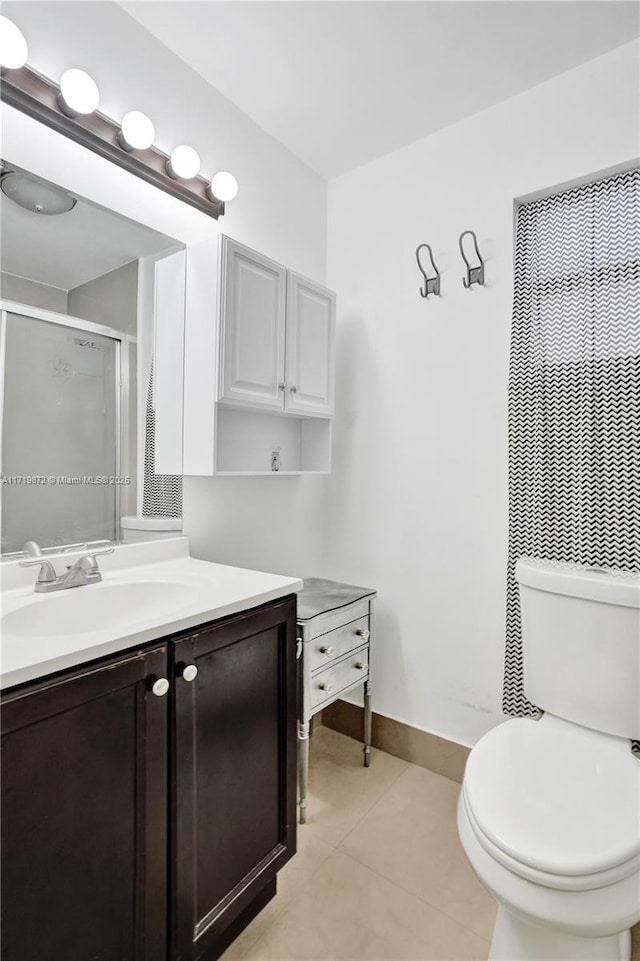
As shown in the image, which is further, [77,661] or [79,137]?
[79,137]

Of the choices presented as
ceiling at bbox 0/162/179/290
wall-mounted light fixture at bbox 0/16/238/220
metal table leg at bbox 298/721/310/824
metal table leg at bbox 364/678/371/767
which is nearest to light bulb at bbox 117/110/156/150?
wall-mounted light fixture at bbox 0/16/238/220

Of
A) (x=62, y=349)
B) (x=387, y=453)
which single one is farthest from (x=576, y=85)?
(x=62, y=349)

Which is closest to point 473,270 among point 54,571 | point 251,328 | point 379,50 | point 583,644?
point 379,50

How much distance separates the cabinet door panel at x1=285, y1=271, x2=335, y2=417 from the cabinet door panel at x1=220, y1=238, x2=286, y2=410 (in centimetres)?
5

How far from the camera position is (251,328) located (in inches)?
64.6

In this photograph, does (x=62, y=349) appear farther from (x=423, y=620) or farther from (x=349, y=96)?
(x=423, y=620)

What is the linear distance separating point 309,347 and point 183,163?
720 millimetres

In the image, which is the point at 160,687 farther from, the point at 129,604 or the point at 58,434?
the point at 58,434

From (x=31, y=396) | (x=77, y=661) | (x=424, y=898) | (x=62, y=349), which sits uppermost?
(x=62, y=349)

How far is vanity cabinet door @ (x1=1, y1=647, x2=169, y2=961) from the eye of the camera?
2.52 ft

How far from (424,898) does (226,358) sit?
168 cm

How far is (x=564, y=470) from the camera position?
1648 mm

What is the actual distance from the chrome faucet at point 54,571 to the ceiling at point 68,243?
0.72 meters

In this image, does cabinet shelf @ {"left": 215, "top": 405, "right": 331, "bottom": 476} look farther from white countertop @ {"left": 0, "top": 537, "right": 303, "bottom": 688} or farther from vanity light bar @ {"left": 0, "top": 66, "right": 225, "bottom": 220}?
vanity light bar @ {"left": 0, "top": 66, "right": 225, "bottom": 220}
